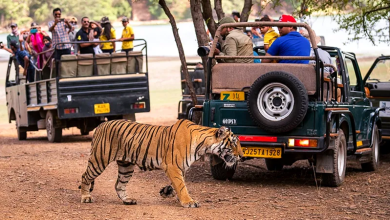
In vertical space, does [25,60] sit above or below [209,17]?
below

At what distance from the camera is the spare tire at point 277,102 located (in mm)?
8526

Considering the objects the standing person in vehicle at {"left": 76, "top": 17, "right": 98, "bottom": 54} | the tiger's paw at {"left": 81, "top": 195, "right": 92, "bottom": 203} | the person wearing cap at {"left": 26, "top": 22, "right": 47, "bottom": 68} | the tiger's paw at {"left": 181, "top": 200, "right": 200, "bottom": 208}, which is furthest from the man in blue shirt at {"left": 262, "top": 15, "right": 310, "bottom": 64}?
the person wearing cap at {"left": 26, "top": 22, "right": 47, "bottom": 68}

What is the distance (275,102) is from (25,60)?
8.96 metres

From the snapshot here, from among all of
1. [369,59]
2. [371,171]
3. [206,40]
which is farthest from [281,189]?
→ [369,59]

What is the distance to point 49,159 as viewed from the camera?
39.7ft

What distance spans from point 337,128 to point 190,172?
242 centimetres

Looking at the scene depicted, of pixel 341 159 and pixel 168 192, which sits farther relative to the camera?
pixel 341 159

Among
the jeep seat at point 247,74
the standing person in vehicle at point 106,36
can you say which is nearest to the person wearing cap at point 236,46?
the jeep seat at point 247,74

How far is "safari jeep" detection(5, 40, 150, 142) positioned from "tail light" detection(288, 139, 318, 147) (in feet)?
21.7

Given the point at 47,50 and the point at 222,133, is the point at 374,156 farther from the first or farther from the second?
the point at 47,50

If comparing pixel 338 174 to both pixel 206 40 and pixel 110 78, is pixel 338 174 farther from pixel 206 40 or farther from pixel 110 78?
pixel 110 78

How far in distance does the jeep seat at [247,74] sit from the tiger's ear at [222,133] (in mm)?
1718

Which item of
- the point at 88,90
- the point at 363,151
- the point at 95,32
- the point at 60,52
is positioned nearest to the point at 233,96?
the point at 363,151

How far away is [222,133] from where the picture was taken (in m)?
7.59
